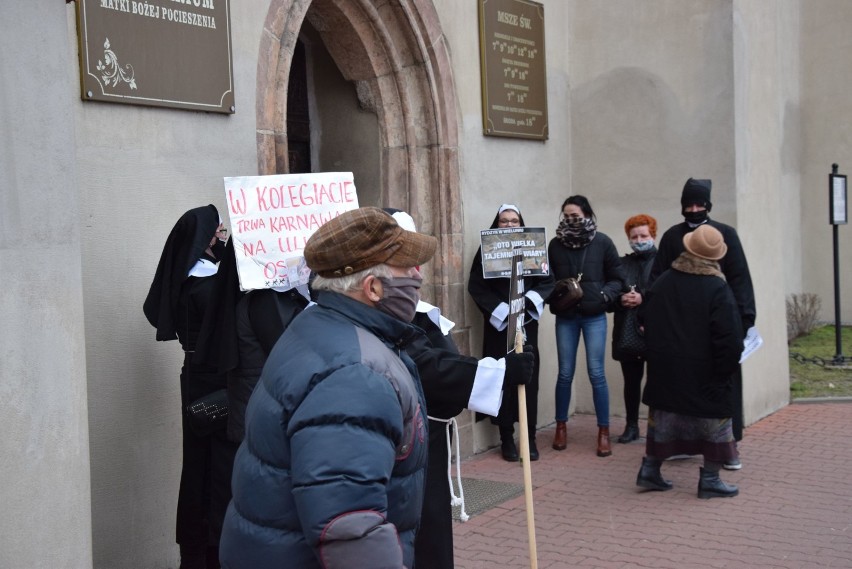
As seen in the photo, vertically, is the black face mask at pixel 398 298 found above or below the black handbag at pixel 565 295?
above

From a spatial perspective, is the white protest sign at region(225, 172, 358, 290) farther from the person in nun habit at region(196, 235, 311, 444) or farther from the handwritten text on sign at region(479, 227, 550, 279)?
the handwritten text on sign at region(479, 227, 550, 279)

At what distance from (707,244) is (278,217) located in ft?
9.52

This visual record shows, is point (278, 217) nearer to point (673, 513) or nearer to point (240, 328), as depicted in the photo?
point (240, 328)

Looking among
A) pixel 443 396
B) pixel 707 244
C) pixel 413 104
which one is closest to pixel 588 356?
pixel 707 244

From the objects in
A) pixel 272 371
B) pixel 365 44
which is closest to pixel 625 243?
pixel 365 44

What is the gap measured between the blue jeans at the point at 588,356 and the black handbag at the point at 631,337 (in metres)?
0.15

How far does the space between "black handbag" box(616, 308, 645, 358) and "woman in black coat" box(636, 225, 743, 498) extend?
4.09 feet

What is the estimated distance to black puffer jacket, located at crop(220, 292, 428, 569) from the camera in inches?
79.2

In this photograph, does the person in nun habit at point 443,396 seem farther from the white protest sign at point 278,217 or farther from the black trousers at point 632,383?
the black trousers at point 632,383

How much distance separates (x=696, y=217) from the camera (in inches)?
266

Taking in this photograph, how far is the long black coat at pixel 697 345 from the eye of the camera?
5.84 m

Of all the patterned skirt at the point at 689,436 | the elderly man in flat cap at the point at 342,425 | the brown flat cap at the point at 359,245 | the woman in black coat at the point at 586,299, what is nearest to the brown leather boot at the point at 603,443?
the woman in black coat at the point at 586,299

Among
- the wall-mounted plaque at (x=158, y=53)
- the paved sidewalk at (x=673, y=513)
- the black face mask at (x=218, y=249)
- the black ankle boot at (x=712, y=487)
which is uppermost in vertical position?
the wall-mounted plaque at (x=158, y=53)

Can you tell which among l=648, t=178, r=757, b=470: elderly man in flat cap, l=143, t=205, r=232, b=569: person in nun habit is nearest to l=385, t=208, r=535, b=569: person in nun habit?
l=143, t=205, r=232, b=569: person in nun habit
